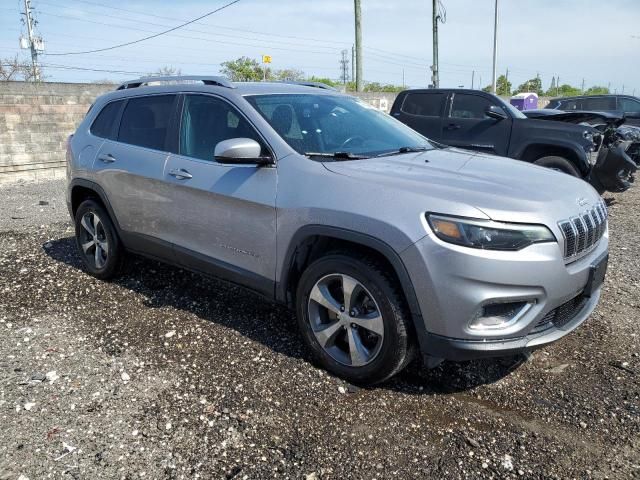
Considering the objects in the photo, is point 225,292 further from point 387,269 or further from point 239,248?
point 387,269

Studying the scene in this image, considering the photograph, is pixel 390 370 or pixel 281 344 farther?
pixel 281 344

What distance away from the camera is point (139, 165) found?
436 cm

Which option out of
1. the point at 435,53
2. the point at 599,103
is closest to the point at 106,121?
the point at 599,103

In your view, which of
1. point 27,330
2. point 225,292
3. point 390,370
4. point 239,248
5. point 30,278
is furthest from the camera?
point 30,278

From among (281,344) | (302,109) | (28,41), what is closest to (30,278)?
(281,344)

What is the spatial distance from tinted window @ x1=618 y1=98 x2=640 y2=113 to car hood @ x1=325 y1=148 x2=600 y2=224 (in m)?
13.2

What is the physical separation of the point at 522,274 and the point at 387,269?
28.0 inches

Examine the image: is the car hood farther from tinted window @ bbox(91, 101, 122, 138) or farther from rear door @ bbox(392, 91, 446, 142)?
rear door @ bbox(392, 91, 446, 142)

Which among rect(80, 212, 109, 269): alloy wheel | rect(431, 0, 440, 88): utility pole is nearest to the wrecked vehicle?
rect(80, 212, 109, 269): alloy wheel

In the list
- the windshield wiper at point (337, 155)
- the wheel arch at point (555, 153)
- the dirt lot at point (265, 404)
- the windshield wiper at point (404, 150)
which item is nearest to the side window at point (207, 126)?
the windshield wiper at point (337, 155)

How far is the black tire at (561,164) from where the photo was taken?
25.7 feet

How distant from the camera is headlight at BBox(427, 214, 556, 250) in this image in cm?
267

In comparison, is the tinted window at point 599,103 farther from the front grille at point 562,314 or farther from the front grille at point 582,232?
the front grille at point 562,314

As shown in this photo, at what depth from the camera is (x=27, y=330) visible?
4.11 metres
